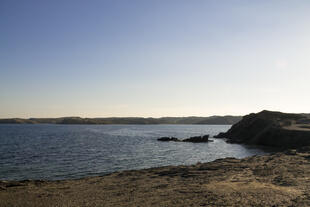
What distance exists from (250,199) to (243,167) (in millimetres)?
10167

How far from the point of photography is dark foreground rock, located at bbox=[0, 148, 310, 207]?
492 inches

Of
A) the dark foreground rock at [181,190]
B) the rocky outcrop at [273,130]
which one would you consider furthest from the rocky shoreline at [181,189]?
the rocky outcrop at [273,130]

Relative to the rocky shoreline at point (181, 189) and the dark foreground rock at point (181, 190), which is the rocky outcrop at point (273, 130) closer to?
the rocky shoreline at point (181, 189)

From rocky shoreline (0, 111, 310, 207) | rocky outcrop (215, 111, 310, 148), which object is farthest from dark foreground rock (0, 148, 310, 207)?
rocky outcrop (215, 111, 310, 148)

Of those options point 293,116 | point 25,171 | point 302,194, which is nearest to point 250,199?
point 302,194

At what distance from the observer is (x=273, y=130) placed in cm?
5684

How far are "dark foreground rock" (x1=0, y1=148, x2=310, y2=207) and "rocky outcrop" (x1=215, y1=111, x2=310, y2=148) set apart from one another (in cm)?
3056

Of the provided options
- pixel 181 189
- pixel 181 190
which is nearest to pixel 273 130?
pixel 181 189

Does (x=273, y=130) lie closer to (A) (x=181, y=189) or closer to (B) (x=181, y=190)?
(A) (x=181, y=189)

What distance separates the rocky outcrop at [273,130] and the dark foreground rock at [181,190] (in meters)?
30.6

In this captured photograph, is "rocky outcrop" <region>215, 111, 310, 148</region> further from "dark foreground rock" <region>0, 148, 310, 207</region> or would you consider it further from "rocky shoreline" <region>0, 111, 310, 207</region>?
"dark foreground rock" <region>0, 148, 310, 207</region>

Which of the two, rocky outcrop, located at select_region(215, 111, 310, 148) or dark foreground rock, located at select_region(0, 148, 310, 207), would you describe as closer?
dark foreground rock, located at select_region(0, 148, 310, 207)

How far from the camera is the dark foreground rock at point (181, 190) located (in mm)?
12508

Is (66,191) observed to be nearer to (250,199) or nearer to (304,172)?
(250,199)
